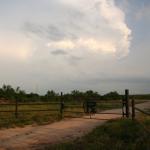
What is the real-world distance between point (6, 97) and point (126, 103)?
47.1m

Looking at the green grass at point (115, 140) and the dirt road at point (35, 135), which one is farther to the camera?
the dirt road at point (35, 135)

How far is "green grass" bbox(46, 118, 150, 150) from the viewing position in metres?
12.9

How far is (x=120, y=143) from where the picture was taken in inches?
539

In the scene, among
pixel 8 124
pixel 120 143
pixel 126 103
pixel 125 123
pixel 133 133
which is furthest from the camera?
pixel 126 103

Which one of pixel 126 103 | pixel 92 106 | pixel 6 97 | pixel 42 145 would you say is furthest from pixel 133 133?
pixel 6 97

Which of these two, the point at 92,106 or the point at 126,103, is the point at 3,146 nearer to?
the point at 126,103

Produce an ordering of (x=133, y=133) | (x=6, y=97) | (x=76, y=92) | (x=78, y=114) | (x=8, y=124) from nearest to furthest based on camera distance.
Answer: (x=133, y=133) → (x=8, y=124) → (x=78, y=114) → (x=6, y=97) → (x=76, y=92)

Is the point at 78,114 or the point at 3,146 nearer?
the point at 3,146

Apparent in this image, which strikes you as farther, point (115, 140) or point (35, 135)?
point (35, 135)

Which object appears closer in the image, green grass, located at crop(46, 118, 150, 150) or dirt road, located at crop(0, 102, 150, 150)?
green grass, located at crop(46, 118, 150, 150)

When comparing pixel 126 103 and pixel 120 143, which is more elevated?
pixel 126 103

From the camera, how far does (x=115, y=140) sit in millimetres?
14414

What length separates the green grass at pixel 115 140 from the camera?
1285cm

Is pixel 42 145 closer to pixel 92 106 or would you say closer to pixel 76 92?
pixel 92 106
